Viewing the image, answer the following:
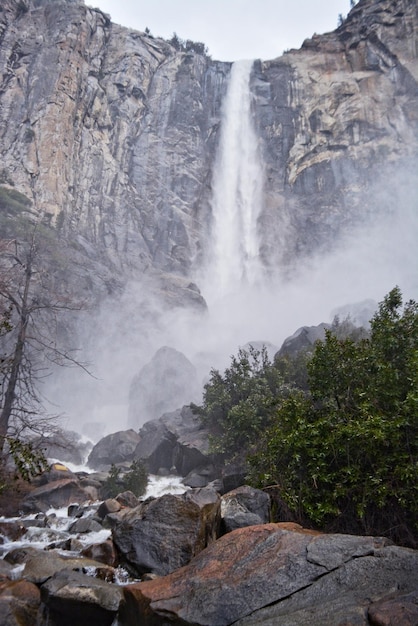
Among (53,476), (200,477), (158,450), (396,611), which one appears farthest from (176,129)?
(396,611)

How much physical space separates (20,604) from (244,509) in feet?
16.1

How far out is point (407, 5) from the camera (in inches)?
2916

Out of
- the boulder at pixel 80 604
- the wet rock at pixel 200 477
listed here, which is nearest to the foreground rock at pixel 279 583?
the boulder at pixel 80 604

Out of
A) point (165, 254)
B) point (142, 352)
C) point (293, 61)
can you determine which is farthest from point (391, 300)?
point (293, 61)

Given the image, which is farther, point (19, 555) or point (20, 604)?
point (19, 555)

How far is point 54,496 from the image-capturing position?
18.5 metres

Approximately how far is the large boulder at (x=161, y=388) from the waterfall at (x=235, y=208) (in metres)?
25.9

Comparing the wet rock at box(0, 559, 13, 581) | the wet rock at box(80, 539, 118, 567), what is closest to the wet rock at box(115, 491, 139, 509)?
the wet rock at box(80, 539, 118, 567)

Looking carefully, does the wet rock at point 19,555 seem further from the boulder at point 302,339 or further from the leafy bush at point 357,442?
the boulder at point 302,339

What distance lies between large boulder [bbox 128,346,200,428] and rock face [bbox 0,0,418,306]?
51.4 ft

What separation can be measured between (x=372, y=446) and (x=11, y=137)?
63990 millimetres

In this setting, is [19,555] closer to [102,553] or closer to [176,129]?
[102,553]

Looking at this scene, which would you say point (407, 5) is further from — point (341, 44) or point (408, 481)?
point (408, 481)

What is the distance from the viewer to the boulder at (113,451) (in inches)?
1265
